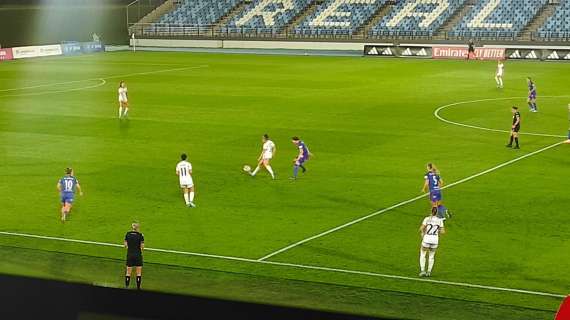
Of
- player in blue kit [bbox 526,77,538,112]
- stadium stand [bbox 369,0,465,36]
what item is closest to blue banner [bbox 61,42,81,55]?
stadium stand [bbox 369,0,465,36]

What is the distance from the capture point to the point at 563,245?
22.4m

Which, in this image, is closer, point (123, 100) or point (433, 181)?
point (433, 181)

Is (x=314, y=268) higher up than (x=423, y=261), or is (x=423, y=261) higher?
→ (x=423, y=261)

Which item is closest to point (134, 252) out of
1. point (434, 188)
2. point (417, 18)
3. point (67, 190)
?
point (67, 190)

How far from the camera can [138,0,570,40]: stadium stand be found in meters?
82.6

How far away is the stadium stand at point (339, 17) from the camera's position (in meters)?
89.6

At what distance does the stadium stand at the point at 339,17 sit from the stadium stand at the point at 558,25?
703 inches

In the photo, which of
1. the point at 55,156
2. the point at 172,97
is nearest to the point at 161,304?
the point at 55,156

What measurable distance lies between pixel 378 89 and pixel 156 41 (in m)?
43.6

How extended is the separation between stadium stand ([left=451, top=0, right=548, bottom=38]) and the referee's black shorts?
66955 millimetres

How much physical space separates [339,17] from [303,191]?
214 ft

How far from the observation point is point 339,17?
301 ft

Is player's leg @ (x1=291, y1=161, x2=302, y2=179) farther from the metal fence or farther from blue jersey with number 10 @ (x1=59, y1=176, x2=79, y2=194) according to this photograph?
the metal fence

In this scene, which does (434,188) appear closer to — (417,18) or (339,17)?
(417,18)
